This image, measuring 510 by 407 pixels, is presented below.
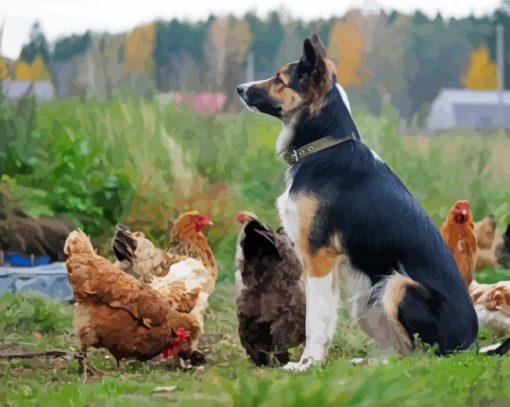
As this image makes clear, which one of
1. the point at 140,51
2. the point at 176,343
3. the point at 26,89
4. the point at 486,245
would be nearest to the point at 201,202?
the point at 26,89

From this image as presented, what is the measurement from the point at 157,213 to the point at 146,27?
13.9 metres

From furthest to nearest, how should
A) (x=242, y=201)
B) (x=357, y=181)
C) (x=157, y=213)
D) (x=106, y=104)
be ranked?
1. (x=106, y=104)
2. (x=242, y=201)
3. (x=157, y=213)
4. (x=357, y=181)

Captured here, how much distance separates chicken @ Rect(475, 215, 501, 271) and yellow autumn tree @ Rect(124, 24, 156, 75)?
5.83 m

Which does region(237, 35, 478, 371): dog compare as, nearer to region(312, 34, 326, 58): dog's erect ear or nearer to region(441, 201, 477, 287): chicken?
region(312, 34, 326, 58): dog's erect ear

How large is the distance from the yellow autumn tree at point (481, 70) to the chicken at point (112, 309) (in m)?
26.6

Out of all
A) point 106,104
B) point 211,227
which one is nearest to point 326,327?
point 211,227

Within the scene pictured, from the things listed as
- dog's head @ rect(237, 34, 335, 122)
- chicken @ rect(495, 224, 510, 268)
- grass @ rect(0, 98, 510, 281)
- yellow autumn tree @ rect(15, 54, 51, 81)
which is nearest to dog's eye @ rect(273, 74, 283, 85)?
dog's head @ rect(237, 34, 335, 122)

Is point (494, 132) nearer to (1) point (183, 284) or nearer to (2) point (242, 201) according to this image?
(2) point (242, 201)

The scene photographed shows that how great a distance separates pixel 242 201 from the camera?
11.8 m

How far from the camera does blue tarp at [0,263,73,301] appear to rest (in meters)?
9.28

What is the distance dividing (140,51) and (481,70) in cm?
1729

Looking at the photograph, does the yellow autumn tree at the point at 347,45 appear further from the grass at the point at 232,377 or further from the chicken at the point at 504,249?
the grass at the point at 232,377

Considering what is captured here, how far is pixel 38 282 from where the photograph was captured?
366 inches

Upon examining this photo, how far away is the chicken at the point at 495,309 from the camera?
7.93 m
